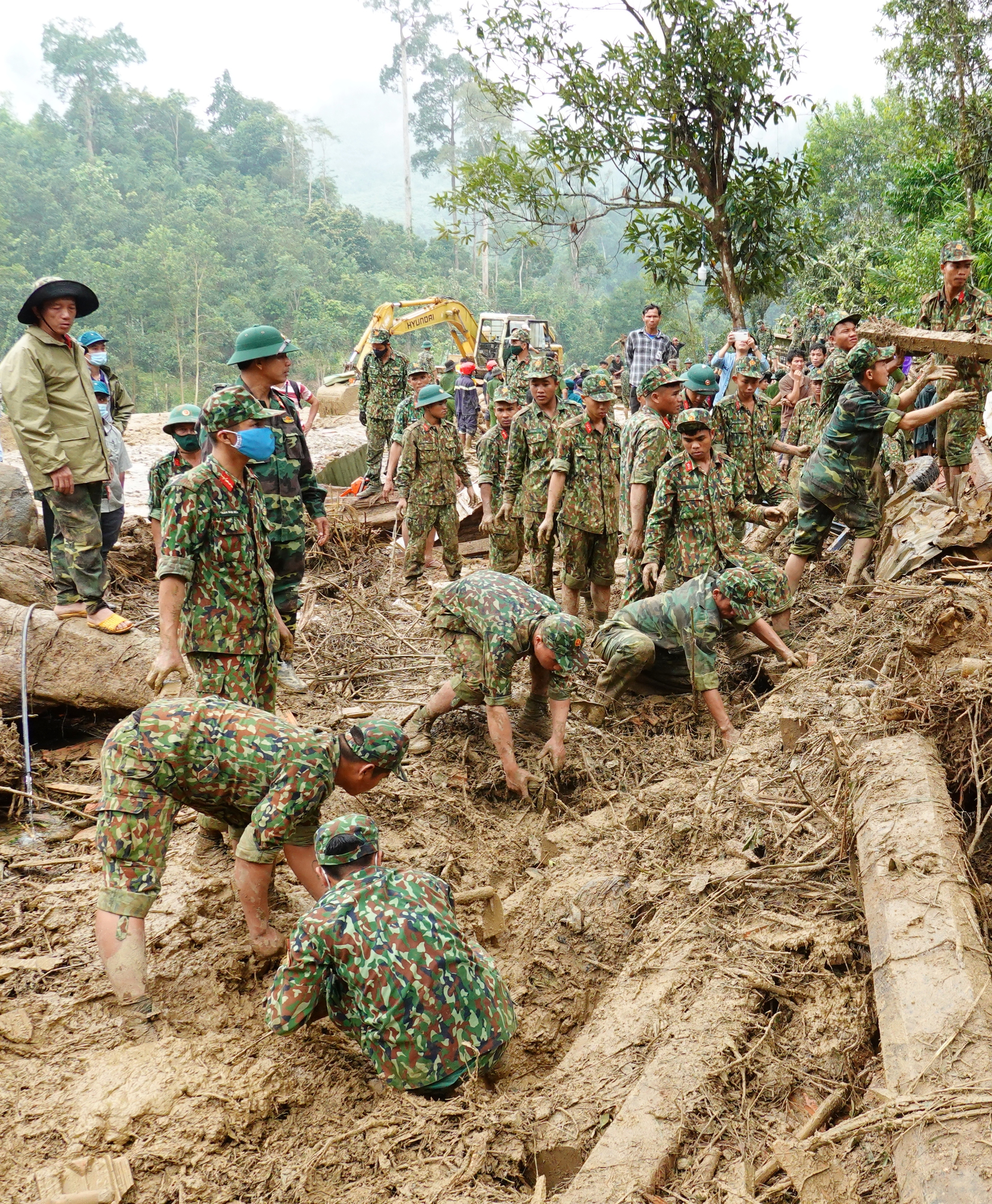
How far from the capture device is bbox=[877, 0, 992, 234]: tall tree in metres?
14.9

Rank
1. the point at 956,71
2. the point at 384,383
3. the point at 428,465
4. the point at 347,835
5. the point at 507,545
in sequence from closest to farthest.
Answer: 1. the point at 347,835
2. the point at 507,545
3. the point at 428,465
4. the point at 384,383
5. the point at 956,71

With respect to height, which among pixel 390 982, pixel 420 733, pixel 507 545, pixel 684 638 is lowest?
pixel 420 733

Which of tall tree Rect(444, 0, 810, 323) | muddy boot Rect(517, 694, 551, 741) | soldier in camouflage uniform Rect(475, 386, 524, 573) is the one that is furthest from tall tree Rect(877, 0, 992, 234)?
muddy boot Rect(517, 694, 551, 741)

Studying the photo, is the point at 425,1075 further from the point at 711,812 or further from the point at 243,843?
the point at 711,812

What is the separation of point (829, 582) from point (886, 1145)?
5.51m

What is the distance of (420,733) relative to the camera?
537 centimetres

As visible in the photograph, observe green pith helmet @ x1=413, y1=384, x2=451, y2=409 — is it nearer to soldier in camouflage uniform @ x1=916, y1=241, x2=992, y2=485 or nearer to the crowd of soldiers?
the crowd of soldiers

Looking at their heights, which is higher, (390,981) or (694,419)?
(694,419)

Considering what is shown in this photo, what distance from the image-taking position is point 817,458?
666cm

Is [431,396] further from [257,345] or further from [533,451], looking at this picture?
[257,345]

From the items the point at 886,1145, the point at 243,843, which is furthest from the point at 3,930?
the point at 886,1145

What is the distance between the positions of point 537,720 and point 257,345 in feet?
8.69

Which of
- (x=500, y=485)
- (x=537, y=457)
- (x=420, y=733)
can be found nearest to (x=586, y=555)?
(x=537, y=457)

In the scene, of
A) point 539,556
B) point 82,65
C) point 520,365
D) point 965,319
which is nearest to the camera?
point 965,319
